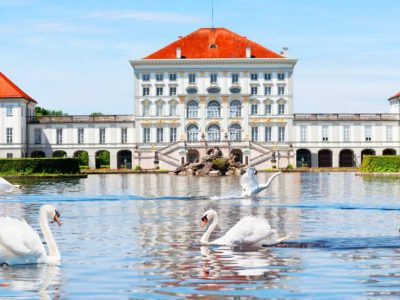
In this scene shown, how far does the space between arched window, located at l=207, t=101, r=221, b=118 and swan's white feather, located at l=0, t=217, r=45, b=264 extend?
9897 centimetres

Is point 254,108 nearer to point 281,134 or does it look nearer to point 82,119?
point 281,134

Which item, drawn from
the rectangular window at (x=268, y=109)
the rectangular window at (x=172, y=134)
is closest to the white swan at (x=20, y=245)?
the rectangular window at (x=172, y=134)

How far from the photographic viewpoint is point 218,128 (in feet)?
374

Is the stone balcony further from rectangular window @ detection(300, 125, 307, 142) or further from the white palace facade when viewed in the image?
rectangular window @ detection(300, 125, 307, 142)

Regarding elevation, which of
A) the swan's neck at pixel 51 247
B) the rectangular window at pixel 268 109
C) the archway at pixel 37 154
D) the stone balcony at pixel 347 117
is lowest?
the swan's neck at pixel 51 247

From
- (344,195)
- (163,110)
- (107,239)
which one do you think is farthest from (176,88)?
(107,239)

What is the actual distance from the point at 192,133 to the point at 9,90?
23.5 meters

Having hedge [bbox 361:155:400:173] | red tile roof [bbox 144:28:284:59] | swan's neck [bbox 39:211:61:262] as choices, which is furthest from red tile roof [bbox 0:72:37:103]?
swan's neck [bbox 39:211:61:262]

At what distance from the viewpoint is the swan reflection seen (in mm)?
12656

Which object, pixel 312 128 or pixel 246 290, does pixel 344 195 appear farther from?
pixel 312 128

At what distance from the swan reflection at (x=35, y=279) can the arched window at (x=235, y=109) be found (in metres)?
99.2

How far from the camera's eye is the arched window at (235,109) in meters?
114

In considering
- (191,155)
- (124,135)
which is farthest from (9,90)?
(191,155)

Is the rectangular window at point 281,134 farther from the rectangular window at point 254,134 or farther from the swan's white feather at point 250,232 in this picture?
the swan's white feather at point 250,232
